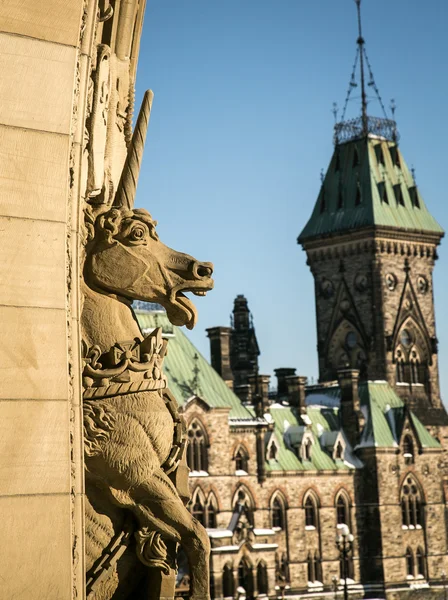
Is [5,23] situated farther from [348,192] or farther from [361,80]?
[361,80]

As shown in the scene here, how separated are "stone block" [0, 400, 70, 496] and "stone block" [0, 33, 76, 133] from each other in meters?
1.54

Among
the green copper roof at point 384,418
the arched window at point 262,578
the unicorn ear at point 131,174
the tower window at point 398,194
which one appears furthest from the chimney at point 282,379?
the unicorn ear at point 131,174

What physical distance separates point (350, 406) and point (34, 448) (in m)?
73.4

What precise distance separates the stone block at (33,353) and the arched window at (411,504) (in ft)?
240

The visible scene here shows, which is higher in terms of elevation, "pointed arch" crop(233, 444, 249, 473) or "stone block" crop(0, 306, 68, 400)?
"pointed arch" crop(233, 444, 249, 473)

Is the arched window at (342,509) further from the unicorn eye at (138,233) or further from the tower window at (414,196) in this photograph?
the unicorn eye at (138,233)

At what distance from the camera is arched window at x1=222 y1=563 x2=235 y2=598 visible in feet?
204

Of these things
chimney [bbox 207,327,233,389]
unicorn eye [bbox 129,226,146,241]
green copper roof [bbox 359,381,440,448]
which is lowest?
unicorn eye [bbox 129,226,146,241]

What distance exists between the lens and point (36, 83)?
752 centimetres

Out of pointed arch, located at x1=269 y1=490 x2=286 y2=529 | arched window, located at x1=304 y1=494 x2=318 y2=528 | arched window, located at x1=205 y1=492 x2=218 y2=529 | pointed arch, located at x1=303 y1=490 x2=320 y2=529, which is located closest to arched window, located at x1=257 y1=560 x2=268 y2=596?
arched window, located at x1=205 y1=492 x2=218 y2=529

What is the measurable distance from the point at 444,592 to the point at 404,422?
9913 mm

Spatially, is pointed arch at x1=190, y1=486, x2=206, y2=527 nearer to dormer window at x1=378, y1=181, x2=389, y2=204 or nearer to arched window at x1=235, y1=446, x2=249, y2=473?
arched window at x1=235, y1=446, x2=249, y2=473

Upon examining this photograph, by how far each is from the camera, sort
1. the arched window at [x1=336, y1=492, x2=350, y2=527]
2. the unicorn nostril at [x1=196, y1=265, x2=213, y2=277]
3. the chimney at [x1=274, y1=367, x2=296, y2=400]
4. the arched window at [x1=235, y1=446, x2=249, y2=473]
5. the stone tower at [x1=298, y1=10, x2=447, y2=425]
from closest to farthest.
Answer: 1. the unicorn nostril at [x1=196, y1=265, x2=213, y2=277]
2. the arched window at [x1=235, y1=446, x2=249, y2=473]
3. the arched window at [x1=336, y1=492, x2=350, y2=527]
4. the chimney at [x1=274, y1=367, x2=296, y2=400]
5. the stone tower at [x1=298, y1=10, x2=447, y2=425]

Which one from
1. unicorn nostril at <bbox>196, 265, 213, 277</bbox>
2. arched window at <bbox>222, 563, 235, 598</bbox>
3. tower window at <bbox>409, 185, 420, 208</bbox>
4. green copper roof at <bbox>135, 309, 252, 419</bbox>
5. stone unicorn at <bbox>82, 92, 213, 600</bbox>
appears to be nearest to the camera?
stone unicorn at <bbox>82, 92, 213, 600</bbox>
